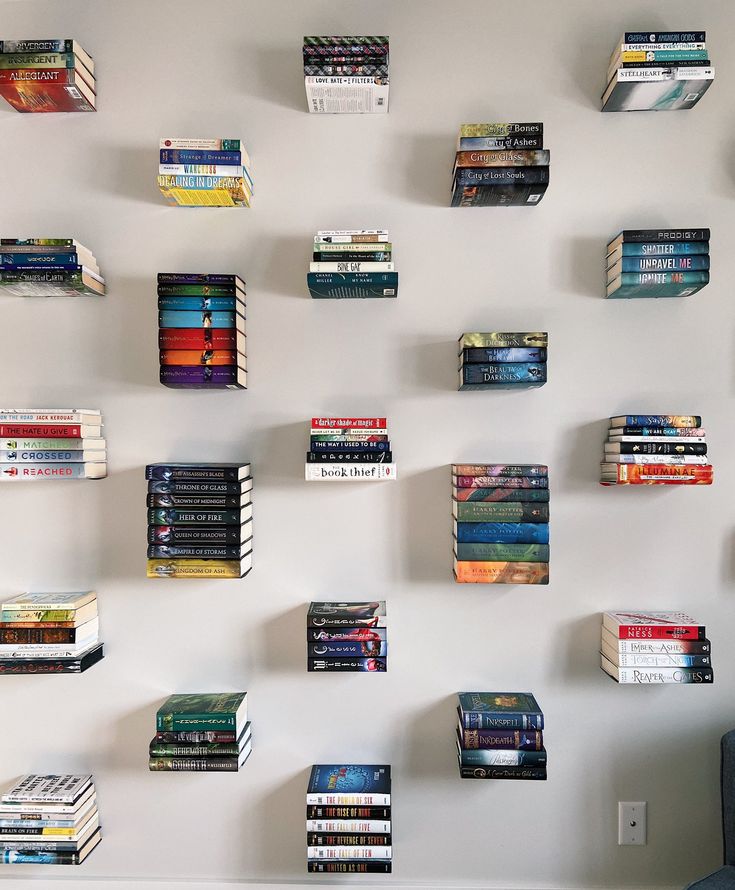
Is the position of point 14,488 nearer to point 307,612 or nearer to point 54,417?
point 54,417

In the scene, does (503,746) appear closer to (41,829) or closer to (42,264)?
(41,829)

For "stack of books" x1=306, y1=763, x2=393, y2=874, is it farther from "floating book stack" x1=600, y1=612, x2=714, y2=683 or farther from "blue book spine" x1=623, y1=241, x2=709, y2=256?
"blue book spine" x1=623, y1=241, x2=709, y2=256

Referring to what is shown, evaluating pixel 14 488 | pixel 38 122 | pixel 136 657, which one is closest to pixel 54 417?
pixel 14 488

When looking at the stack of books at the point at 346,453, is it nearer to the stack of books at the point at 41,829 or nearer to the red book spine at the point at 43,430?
the red book spine at the point at 43,430

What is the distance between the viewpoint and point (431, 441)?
1.68m

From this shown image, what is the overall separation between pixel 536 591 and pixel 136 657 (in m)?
1.20

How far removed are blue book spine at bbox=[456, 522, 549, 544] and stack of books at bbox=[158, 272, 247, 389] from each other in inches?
29.9

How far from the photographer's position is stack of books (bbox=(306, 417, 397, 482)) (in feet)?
5.07

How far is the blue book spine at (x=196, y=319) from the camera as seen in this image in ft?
5.06

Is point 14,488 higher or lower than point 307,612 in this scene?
higher

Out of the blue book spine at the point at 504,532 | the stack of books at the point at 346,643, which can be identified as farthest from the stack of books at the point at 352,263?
the stack of books at the point at 346,643

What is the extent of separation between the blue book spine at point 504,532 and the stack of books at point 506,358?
383 millimetres

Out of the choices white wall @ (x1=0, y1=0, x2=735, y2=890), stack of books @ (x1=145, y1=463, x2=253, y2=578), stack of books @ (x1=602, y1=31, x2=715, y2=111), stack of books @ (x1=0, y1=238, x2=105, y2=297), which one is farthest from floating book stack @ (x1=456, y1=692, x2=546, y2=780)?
stack of books @ (x1=602, y1=31, x2=715, y2=111)

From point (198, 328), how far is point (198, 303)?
0.07 m
